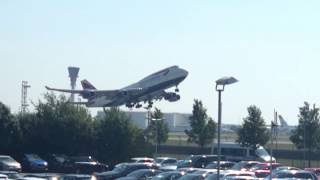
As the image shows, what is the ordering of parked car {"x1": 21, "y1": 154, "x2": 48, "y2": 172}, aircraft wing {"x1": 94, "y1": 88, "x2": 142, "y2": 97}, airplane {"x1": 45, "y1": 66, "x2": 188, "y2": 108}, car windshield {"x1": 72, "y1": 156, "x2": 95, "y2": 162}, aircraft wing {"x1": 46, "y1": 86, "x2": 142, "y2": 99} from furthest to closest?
1. aircraft wing {"x1": 46, "y1": 86, "x2": 142, "y2": 99}
2. aircraft wing {"x1": 94, "y1": 88, "x2": 142, "y2": 97}
3. airplane {"x1": 45, "y1": 66, "x2": 188, "y2": 108}
4. parked car {"x1": 21, "y1": 154, "x2": 48, "y2": 172}
5. car windshield {"x1": 72, "y1": 156, "x2": 95, "y2": 162}

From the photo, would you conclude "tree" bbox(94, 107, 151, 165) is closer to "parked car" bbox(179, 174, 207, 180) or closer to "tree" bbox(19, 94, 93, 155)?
"tree" bbox(19, 94, 93, 155)

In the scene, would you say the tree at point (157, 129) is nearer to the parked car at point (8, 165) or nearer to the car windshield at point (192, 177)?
the parked car at point (8, 165)

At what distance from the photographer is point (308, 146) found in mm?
71938

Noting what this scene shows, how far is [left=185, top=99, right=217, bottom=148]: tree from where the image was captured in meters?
79.4

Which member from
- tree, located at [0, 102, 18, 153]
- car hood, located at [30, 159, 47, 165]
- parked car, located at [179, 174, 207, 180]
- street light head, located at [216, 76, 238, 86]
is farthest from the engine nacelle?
street light head, located at [216, 76, 238, 86]

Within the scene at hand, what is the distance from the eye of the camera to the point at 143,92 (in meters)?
83.7

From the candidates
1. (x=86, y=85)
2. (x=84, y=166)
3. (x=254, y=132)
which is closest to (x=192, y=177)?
(x=84, y=166)

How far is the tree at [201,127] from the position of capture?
7944cm

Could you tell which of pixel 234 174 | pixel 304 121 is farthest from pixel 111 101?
pixel 234 174

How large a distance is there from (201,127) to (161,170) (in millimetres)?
30380

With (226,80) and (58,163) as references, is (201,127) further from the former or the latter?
(226,80)

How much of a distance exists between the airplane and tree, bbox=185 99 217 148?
2245 mm

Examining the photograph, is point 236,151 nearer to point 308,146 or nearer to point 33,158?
point 308,146

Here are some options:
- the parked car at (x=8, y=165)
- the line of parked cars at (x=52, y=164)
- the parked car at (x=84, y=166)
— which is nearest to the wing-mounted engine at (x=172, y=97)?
the line of parked cars at (x=52, y=164)
